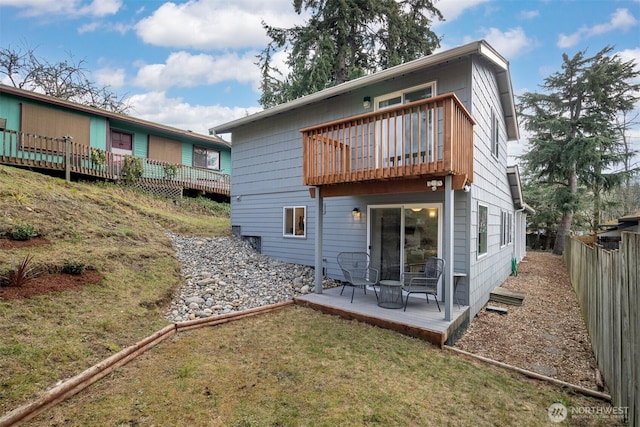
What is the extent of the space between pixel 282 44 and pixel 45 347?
14938mm

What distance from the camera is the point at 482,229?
6754 mm

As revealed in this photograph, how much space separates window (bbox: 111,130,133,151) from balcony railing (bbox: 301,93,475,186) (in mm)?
11948

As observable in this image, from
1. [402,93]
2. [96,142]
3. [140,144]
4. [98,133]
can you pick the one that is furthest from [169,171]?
[402,93]

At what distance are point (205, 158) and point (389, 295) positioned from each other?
14724 mm

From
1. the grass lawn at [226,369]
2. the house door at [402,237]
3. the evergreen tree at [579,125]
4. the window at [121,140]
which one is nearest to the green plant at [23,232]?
the grass lawn at [226,369]

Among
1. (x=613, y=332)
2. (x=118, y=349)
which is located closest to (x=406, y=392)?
(x=613, y=332)

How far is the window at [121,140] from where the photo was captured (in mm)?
14211

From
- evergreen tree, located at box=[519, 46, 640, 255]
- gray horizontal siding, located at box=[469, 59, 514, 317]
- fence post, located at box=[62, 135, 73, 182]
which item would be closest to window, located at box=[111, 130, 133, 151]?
fence post, located at box=[62, 135, 73, 182]

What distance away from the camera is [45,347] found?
135 inches

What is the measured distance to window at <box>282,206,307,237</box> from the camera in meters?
8.73

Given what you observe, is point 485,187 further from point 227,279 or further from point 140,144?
point 140,144

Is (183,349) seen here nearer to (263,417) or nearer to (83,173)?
(263,417)

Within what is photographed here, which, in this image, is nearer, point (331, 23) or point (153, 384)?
point (153, 384)

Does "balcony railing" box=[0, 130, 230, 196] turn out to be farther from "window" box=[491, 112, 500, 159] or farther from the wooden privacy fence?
the wooden privacy fence
